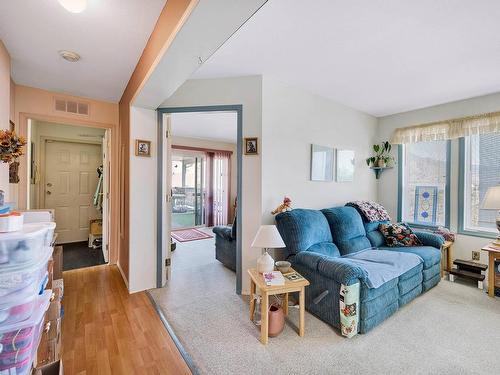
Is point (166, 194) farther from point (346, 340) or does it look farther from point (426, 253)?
point (426, 253)

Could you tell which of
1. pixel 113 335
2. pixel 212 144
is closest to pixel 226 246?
pixel 113 335

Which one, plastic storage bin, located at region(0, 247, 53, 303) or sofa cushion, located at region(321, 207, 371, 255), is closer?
plastic storage bin, located at region(0, 247, 53, 303)

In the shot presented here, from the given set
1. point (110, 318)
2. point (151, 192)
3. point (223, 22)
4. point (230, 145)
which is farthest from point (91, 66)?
point (230, 145)

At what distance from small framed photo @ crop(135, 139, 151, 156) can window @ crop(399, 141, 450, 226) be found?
12.5ft

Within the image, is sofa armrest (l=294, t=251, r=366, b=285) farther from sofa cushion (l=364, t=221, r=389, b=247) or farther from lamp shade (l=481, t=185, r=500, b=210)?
lamp shade (l=481, t=185, r=500, b=210)

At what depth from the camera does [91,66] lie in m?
2.33

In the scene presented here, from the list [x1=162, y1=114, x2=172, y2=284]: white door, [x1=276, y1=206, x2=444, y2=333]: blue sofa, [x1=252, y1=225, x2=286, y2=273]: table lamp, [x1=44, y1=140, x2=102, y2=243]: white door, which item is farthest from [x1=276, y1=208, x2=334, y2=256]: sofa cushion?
[x1=44, y1=140, x2=102, y2=243]: white door

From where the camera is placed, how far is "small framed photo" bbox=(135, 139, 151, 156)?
2.55 m

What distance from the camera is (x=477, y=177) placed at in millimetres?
3107

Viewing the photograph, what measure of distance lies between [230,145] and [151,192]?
4179mm

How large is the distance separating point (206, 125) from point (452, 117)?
393 cm

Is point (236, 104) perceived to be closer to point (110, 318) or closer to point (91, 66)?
point (91, 66)

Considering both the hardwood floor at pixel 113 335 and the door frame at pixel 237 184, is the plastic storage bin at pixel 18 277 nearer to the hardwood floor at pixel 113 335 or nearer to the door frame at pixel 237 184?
the hardwood floor at pixel 113 335

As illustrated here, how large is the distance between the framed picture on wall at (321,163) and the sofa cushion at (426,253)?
124 cm
